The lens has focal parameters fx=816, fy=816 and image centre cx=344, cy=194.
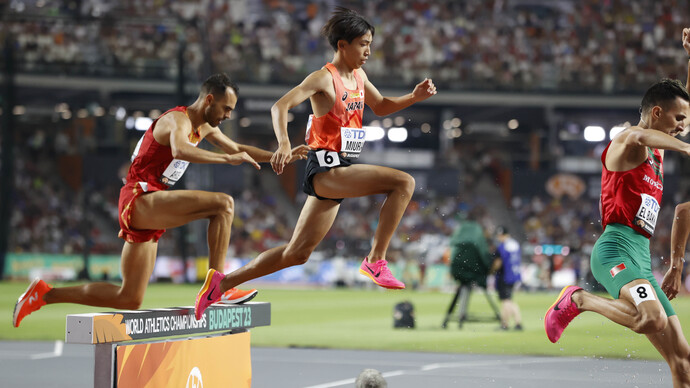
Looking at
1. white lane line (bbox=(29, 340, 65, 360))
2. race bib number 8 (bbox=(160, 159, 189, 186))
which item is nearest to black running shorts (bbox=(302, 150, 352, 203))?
race bib number 8 (bbox=(160, 159, 189, 186))

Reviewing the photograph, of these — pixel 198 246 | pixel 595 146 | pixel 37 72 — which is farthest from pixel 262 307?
pixel 595 146

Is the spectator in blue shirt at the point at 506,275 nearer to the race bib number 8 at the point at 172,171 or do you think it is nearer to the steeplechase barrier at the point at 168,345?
the steeplechase barrier at the point at 168,345

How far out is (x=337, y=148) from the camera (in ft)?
20.1

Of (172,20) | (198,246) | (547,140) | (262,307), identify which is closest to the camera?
(262,307)

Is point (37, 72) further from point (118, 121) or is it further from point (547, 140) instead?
point (547, 140)

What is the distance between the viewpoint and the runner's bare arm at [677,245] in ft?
19.8

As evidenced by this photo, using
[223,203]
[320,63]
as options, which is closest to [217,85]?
[223,203]

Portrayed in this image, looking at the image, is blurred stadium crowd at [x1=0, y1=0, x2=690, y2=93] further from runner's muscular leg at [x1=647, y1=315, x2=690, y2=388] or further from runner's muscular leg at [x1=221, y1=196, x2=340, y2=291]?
runner's muscular leg at [x1=647, y1=315, x2=690, y2=388]

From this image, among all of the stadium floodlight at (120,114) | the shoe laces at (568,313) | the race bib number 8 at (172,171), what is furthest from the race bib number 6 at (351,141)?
the stadium floodlight at (120,114)

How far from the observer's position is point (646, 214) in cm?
584

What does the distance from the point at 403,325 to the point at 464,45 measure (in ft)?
67.4

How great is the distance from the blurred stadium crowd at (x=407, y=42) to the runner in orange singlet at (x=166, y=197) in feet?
78.2

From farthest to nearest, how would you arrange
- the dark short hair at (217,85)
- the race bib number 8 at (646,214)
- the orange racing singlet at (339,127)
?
the dark short hair at (217,85) < the orange racing singlet at (339,127) < the race bib number 8 at (646,214)

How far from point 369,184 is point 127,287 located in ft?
7.99
